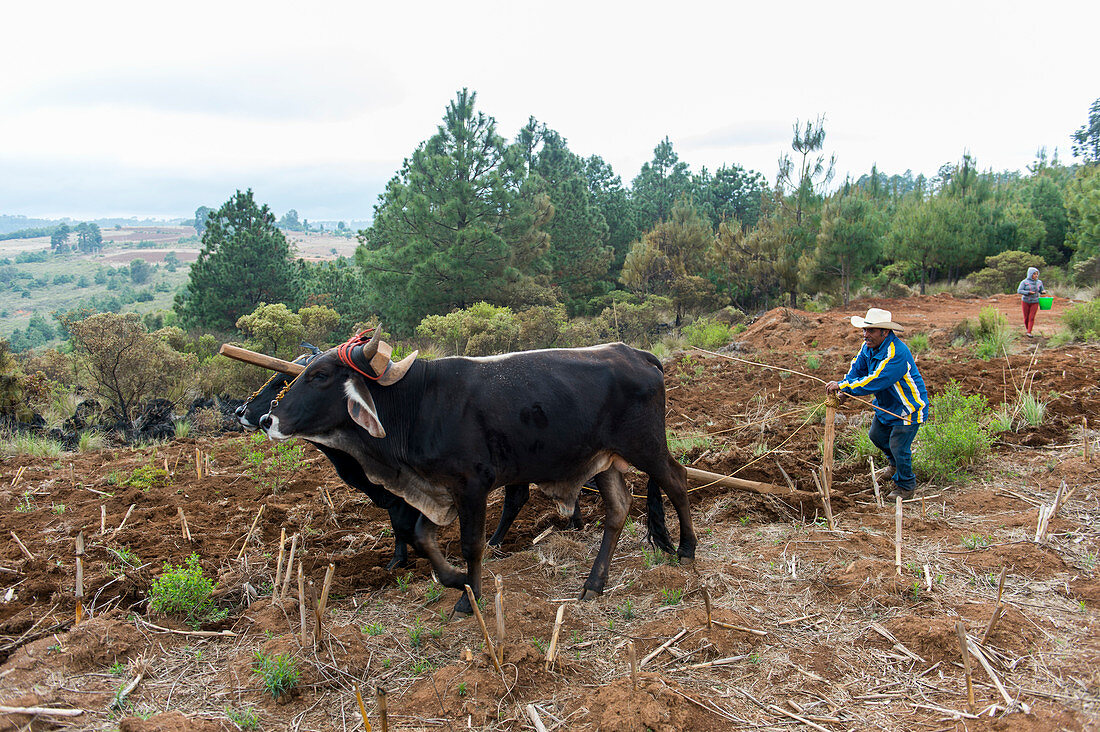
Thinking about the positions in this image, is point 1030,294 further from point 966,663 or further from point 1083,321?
point 966,663

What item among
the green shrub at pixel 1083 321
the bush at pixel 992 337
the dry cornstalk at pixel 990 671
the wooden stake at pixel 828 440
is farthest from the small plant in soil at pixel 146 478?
the green shrub at pixel 1083 321

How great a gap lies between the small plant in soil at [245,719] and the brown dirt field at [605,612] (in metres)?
0.04

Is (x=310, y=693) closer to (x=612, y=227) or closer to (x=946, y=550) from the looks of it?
(x=946, y=550)

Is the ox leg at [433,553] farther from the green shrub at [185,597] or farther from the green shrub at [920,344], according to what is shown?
the green shrub at [920,344]

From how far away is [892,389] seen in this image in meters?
6.34

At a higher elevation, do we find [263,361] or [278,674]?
[263,361]

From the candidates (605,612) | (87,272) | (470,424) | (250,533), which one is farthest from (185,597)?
(87,272)

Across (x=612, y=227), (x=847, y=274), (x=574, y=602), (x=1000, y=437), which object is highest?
(x=612, y=227)

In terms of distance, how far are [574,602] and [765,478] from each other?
9.61ft

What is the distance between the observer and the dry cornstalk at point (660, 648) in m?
4.01

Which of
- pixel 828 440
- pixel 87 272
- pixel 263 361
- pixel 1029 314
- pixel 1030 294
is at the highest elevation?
pixel 87 272

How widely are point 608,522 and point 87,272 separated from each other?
4410 inches

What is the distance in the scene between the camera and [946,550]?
5160 mm

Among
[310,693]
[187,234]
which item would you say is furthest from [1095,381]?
[187,234]
